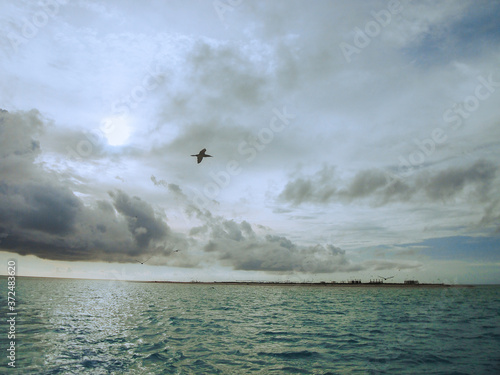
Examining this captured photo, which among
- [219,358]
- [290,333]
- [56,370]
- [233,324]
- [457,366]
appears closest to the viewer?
[56,370]

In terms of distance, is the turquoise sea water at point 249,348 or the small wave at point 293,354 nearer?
the turquoise sea water at point 249,348

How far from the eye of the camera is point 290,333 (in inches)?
1182

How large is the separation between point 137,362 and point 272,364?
29.9ft

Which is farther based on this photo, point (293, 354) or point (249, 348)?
point (249, 348)

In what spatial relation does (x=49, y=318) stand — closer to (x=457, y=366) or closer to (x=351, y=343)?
(x=351, y=343)

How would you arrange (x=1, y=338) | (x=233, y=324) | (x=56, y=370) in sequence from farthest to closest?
(x=233, y=324) < (x=1, y=338) < (x=56, y=370)

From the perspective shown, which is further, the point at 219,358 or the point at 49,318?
the point at 49,318

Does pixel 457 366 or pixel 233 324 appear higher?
pixel 457 366

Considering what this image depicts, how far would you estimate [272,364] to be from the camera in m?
19.3

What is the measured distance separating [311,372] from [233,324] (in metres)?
19.6

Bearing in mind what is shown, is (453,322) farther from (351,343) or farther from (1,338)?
(1,338)

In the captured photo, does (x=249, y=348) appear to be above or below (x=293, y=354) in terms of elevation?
below

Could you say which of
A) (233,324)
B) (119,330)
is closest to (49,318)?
(119,330)

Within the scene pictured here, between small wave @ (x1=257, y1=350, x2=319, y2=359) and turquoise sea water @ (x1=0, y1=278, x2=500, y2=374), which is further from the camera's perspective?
small wave @ (x1=257, y1=350, x2=319, y2=359)
